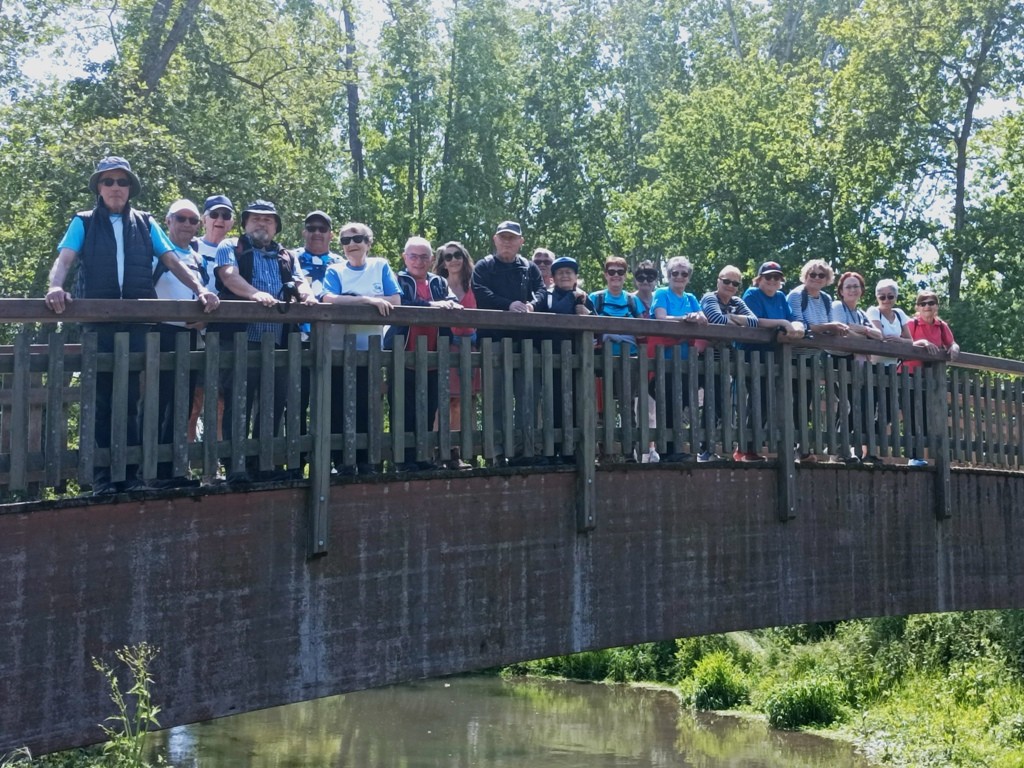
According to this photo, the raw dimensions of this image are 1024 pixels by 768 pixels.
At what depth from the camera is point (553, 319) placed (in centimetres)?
755

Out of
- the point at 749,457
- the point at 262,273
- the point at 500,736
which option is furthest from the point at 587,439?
the point at 500,736

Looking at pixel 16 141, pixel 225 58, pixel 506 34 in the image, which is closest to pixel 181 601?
pixel 16 141

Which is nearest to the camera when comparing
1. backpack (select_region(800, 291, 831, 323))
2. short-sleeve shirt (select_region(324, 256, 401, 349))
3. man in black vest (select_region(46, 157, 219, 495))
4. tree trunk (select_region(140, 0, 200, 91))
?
man in black vest (select_region(46, 157, 219, 495))

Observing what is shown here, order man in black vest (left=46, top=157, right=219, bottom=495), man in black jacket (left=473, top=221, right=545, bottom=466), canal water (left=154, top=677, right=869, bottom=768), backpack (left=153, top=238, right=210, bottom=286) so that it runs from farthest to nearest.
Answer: canal water (left=154, top=677, right=869, bottom=768)
man in black jacket (left=473, top=221, right=545, bottom=466)
backpack (left=153, top=238, right=210, bottom=286)
man in black vest (left=46, top=157, right=219, bottom=495)

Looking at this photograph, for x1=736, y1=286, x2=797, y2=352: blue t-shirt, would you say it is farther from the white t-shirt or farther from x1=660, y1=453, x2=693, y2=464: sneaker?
x1=660, y1=453, x2=693, y2=464: sneaker

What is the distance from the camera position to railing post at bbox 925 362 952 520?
10156 mm

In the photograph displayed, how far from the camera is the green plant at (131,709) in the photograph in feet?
17.9

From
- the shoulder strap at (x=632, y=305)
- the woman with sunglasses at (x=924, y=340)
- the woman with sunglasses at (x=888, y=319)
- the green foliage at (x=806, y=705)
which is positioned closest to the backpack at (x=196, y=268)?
the shoulder strap at (x=632, y=305)

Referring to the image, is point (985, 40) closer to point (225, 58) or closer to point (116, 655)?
point (225, 58)

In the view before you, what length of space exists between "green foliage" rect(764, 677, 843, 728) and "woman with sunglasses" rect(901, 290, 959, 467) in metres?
11.3

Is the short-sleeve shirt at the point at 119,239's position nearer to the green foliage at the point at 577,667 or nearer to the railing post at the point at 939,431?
the railing post at the point at 939,431

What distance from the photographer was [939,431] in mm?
10289

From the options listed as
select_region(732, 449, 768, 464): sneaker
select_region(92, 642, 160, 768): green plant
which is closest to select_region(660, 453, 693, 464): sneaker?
select_region(732, 449, 768, 464): sneaker

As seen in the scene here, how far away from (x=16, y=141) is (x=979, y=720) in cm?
1688
